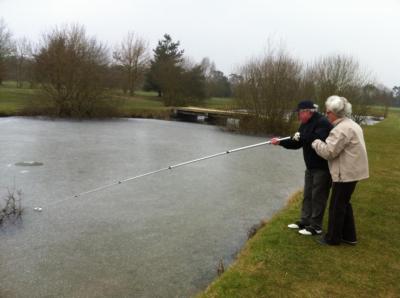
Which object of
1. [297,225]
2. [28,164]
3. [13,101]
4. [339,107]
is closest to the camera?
[339,107]

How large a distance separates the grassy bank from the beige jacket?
0.87 metres

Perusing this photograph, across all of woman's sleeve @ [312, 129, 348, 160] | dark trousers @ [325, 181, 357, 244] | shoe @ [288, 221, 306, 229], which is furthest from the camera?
shoe @ [288, 221, 306, 229]

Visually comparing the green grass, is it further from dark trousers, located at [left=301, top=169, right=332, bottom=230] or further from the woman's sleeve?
the woman's sleeve

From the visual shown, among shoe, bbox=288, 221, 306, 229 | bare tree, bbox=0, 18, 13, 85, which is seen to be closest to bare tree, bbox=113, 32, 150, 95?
bare tree, bbox=0, 18, 13, 85

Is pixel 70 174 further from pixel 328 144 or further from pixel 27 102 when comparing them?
pixel 27 102

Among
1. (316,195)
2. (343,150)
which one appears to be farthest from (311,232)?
(343,150)

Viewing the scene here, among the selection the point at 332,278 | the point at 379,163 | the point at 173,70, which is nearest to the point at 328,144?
the point at 332,278

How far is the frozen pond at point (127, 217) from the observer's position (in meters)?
4.08

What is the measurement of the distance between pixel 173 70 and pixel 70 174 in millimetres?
29229

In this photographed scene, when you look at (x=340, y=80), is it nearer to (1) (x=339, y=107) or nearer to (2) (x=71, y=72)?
(2) (x=71, y=72)

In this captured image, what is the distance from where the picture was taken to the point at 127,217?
5977 mm

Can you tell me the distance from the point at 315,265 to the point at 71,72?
901 inches

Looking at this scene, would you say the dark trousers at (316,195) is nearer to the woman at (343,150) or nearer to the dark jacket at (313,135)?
the dark jacket at (313,135)

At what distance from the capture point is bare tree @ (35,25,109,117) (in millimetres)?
23734
